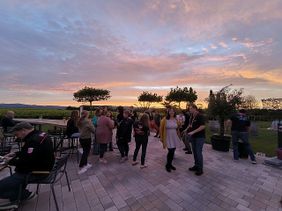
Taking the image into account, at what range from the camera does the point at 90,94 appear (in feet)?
96.8

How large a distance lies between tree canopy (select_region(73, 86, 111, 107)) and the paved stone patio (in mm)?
24787

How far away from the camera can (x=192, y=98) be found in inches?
1088

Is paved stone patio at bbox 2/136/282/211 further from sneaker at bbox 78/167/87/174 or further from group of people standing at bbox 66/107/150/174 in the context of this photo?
group of people standing at bbox 66/107/150/174

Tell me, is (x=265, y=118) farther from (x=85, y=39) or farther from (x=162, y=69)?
(x=85, y=39)

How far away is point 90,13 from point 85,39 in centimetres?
306

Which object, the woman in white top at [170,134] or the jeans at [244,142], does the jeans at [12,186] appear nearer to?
the woman in white top at [170,134]

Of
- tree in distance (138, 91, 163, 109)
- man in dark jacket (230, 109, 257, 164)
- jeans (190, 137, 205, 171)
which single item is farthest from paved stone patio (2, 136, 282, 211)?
tree in distance (138, 91, 163, 109)

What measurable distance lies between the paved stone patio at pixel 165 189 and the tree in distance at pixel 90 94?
24.8 metres

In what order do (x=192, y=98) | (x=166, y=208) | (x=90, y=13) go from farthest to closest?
1. (x=192, y=98)
2. (x=90, y=13)
3. (x=166, y=208)

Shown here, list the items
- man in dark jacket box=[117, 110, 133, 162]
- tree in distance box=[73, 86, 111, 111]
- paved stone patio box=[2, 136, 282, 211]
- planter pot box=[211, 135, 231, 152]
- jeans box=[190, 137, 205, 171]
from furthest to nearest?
tree in distance box=[73, 86, 111, 111], planter pot box=[211, 135, 231, 152], man in dark jacket box=[117, 110, 133, 162], jeans box=[190, 137, 205, 171], paved stone patio box=[2, 136, 282, 211]

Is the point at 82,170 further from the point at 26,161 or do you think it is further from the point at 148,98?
the point at 148,98

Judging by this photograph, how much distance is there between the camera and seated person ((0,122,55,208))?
271cm

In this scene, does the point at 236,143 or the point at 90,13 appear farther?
the point at 90,13

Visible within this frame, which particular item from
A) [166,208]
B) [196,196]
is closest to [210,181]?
[196,196]
